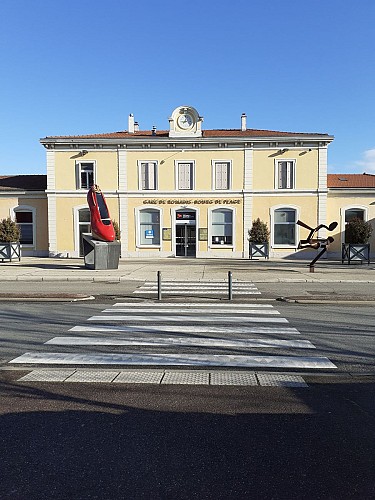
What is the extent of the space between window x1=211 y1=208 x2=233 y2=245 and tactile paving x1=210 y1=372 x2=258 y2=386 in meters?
24.1

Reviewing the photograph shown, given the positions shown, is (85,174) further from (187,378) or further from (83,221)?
(187,378)

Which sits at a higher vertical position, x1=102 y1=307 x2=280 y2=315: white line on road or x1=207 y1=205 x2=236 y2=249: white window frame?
x1=207 y1=205 x2=236 y2=249: white window frame

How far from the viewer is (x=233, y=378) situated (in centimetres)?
515

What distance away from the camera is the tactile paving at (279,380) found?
4.95 metres

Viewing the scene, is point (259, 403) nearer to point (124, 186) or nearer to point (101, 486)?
point (101, 486)

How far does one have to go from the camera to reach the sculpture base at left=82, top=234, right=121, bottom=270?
19.2 metres

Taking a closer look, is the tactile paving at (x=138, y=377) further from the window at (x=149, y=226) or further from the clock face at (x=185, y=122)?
the clock face at (x=185, y=122)

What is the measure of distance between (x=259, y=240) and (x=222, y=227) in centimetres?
360

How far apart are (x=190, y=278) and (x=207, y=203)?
13175 millimetres

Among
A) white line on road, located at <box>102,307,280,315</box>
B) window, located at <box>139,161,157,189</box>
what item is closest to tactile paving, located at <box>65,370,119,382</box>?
white line on road, located at <box>102,307,280,315</box>

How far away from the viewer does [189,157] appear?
2883cm

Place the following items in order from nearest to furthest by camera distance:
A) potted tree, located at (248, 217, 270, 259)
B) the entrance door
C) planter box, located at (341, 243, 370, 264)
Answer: planter box, located at (341, 243, 370, 264)
potted tree, located at (248, 217, 270, 259)
the entrance door

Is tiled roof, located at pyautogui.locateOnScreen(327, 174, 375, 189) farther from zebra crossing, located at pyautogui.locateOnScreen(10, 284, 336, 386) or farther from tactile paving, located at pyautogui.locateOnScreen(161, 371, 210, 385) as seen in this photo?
tactile paving, located at pyautogui.locateOnScreen(161, 371, 210, 385)

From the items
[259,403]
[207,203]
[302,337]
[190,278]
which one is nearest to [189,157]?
[207,203]
